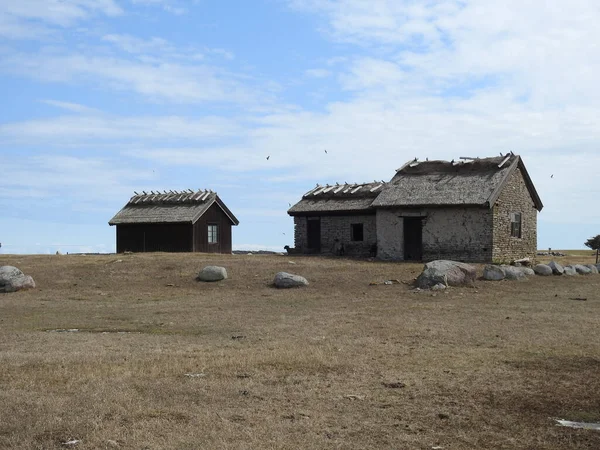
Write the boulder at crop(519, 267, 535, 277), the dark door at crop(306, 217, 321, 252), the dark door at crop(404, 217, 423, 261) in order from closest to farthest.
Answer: the boulder at crop(519, 267, 535, 277)
the dark door at crop(404, 217, 423, 261)
the dark door at crop(306, 217, 321, 252)

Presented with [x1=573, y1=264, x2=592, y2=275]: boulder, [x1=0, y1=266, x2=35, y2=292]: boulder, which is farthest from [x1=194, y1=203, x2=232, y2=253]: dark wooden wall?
[x1=573, y1=264, x2=592, y2=275]: boulder

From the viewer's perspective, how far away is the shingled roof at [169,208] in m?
46.8

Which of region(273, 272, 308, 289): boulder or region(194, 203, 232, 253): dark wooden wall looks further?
region(194, 203, 232, 253): dark wooden wall

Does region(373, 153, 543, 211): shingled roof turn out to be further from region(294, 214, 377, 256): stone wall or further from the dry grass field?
the dry grass field

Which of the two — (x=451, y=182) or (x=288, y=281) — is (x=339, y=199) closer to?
(x=451, y=182)

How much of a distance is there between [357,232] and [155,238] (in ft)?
45.6

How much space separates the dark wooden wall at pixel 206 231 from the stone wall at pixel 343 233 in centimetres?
623

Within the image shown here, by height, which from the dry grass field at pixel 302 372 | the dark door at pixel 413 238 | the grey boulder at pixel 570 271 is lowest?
the dry grass field at pixel 302 372

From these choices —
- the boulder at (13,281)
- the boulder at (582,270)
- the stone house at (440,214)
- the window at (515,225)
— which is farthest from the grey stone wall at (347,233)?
the boulder at (13,281)

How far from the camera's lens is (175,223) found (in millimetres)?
46500

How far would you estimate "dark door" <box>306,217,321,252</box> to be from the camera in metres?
45.5

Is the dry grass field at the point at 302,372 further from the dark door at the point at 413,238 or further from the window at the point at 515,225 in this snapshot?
the window at the point at 515,225

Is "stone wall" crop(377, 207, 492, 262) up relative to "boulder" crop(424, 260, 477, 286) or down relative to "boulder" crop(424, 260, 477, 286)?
up

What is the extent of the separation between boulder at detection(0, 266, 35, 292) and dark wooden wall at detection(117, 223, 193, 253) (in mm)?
17308
